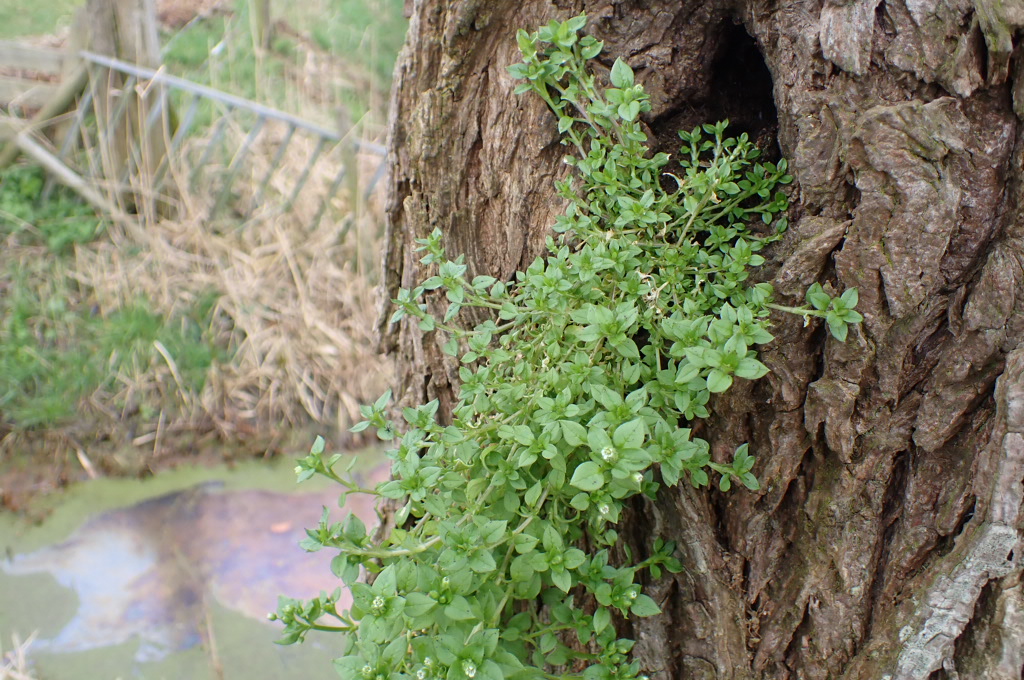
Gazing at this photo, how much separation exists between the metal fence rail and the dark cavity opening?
279 cm

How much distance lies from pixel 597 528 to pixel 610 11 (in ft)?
3.04

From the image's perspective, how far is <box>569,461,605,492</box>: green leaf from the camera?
1.07m

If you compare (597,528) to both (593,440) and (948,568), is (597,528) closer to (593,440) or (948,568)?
(593,440)

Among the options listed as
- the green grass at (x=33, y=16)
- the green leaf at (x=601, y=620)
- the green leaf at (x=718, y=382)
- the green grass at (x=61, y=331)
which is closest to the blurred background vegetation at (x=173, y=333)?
the green grass at (x=61, y=331)

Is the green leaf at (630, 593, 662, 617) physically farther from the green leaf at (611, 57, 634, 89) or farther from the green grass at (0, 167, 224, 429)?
the green grass at (0, 167, 224, 429)

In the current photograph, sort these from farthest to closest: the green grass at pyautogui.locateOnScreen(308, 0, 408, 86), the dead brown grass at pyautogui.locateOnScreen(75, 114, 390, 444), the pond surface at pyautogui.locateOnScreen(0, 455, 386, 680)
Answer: the green grass at pyautogui.locateOnScreen(308, 0, 408, 86) → the dead brown grass at pyautogui.locateOnScreen(75, 114, 390, 444) → the pond surface at pyautogui.locateOnScreen(0, 455, 386, 680)

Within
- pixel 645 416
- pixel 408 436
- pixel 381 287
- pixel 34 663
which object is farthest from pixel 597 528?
pixel 34 663

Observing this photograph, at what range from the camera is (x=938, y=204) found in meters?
1.14

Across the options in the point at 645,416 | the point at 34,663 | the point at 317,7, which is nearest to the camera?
the point at 645,416

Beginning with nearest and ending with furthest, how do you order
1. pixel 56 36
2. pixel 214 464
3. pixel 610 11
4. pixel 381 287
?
pixel 610 11 → pixel 381 287 → pixel 214 464 → pixel 56 36

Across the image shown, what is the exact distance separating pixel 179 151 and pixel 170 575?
2424 mm

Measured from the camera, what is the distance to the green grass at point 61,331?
375cm

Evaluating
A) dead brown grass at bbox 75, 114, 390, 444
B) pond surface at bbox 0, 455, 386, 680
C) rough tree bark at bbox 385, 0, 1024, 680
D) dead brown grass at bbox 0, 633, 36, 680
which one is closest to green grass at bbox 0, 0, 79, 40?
dead brown grass at bbox 75, 114, 390, 444

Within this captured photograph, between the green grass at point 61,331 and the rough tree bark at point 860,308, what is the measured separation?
288 centimetres
